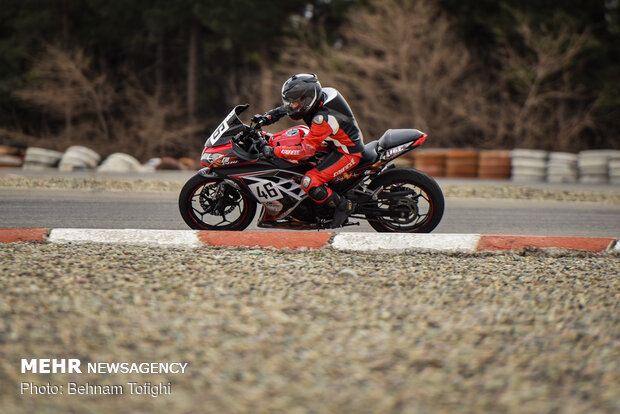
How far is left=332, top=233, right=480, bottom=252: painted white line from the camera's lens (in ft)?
18.0

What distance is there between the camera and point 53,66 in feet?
86.8

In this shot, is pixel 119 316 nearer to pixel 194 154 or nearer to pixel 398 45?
pixel 398 45

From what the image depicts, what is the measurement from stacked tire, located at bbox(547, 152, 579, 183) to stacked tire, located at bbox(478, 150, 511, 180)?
42.5 inches

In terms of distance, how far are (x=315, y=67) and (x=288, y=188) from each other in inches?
743

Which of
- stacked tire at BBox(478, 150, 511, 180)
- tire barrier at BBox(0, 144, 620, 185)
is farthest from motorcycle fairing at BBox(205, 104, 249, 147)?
stacked tire at BBox(478, 150, 511, 180)

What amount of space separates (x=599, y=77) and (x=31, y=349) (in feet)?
78.4

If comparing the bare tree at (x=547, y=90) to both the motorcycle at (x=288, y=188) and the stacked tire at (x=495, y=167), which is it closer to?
the stacked tire at (x=495, y=167)

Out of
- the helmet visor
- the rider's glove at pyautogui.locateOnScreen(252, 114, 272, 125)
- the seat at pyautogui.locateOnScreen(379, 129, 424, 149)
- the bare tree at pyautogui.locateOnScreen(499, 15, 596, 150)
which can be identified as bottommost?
the seat at pyautogui.locateOnScreen(379, 129, 424, 149)

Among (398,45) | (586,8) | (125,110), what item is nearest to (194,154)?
(125,110)

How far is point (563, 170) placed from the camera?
16469 mm

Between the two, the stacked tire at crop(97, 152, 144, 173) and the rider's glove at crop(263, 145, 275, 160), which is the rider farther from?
the stacked tire at crop(97, 152, 144, 173)

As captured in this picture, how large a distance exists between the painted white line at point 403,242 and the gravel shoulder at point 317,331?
0.68 meters

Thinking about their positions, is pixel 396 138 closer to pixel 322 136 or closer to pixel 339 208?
pixel 322 136

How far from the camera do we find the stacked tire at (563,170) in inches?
646
